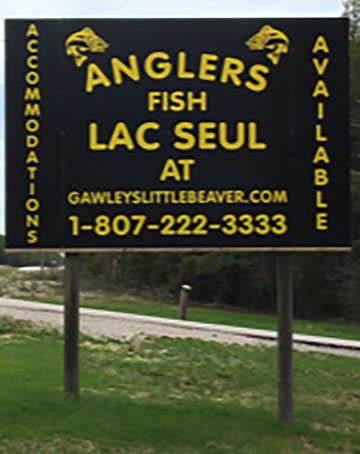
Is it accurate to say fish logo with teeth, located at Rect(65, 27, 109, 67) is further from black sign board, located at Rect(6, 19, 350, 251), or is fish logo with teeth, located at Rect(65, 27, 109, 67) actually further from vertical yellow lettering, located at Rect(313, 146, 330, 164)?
vertical yellow lettering, located at Rect(313, 146, 330, 164)

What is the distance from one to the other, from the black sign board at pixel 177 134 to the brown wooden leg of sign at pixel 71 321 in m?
0.36

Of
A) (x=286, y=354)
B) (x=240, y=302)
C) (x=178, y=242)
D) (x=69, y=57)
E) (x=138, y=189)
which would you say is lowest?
(x=240, y=302)

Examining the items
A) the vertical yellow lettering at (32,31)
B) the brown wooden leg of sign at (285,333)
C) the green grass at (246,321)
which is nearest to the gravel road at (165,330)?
the green grass at (246,321)

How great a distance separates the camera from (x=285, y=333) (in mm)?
7871

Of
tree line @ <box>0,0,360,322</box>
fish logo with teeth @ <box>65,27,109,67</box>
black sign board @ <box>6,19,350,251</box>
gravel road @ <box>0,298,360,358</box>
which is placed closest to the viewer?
black sign board @ <box>6,19,350,251</box>

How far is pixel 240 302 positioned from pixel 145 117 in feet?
76.2

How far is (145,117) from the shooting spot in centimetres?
788

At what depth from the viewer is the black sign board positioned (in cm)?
782

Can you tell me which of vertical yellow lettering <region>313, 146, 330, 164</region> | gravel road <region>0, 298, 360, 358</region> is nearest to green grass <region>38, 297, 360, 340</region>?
gravel road <region>0, 298, 360, 358</region>

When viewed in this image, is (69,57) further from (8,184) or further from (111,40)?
(8,184)

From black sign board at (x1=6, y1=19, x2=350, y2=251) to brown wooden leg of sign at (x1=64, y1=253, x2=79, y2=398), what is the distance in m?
0.36

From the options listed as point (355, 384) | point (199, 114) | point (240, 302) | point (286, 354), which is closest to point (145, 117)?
point (199, 114)

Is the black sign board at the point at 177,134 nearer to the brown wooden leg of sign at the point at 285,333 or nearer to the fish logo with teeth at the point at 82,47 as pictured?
the fish logo with teeth at the point at 82,47

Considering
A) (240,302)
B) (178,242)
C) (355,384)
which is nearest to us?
(178,242)
